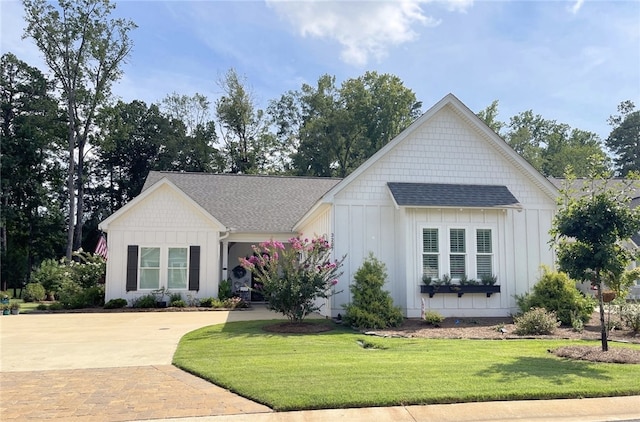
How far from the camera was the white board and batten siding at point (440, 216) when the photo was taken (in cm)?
1427

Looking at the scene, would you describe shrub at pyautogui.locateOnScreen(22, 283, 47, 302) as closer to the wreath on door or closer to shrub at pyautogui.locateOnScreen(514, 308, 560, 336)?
the wreath on door

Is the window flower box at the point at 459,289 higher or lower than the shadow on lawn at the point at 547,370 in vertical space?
higher

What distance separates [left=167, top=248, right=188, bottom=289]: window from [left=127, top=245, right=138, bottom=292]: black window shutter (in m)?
1.22

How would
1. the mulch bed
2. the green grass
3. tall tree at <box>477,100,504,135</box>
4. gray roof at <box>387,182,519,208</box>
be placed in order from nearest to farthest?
the green grass < the mulch bed < gray roof at <box>387,182,519,208</box> < tall tree at <box>477,100,504,135</box>

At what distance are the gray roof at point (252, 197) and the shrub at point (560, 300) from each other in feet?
33.6

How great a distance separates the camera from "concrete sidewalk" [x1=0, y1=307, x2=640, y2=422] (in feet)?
18.4

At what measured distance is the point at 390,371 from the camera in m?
7.37

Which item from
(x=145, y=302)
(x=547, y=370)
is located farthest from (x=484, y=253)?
(x=145, y=302)

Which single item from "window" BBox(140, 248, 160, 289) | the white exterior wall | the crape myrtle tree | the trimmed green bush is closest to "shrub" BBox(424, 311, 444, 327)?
the crape myrtle tree

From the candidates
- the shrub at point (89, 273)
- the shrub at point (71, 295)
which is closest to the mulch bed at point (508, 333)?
the shrub at point (71, 295)

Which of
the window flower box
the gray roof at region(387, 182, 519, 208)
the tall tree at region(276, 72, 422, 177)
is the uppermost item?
the tall tree at region(276, 72, 422, 177)

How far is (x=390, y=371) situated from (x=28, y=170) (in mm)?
36204

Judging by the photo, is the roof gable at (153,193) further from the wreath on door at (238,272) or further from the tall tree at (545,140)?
the tall tree at (545,140)

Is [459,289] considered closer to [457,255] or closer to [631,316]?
[457,255]
